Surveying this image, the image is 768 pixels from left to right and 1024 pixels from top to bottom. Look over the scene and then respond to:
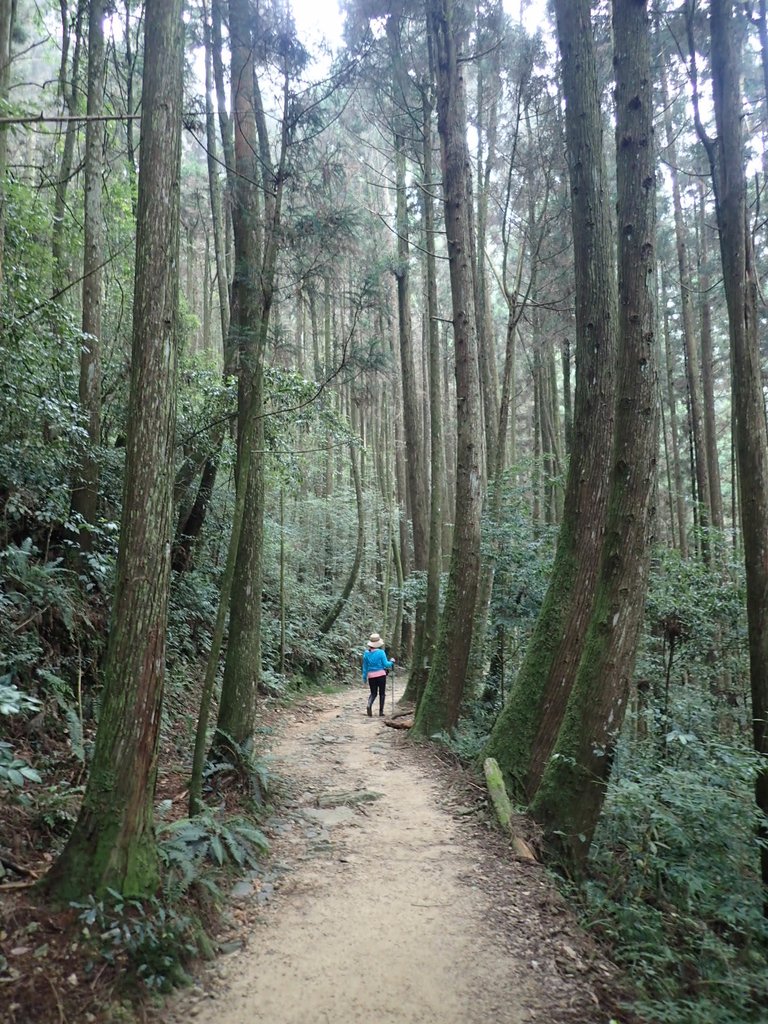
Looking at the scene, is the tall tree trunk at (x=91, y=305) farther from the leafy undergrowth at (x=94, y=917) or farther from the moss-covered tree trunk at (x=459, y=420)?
the moss-covered tree trunk at (x=459, y=420)

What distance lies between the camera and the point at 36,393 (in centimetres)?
770

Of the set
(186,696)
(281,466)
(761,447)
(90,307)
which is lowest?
(186,696)

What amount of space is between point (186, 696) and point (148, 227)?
7513 mm

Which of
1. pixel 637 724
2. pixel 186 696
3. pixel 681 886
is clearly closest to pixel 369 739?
pixel 186 696

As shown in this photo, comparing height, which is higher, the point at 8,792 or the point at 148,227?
the point at 148,227

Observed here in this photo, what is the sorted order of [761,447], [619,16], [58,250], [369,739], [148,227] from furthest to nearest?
[369,739] → [58,250] → [761,447] → [619,16] → [148,227]

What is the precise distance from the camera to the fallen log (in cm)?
557

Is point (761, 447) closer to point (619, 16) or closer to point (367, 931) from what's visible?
point (619, 16)

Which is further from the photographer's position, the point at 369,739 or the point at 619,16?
the point at 369,739

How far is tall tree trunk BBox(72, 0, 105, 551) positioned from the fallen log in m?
5.82

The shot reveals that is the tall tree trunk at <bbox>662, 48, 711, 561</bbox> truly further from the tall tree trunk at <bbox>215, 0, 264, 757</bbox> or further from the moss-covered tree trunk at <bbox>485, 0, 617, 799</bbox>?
the tall tree trunk at <bbox>215, 0, 264, 757</bbox>

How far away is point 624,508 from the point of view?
18.3ft

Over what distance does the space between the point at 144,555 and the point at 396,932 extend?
315 cm

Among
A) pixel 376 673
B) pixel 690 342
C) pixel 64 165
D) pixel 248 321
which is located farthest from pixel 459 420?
pixel 690 342
